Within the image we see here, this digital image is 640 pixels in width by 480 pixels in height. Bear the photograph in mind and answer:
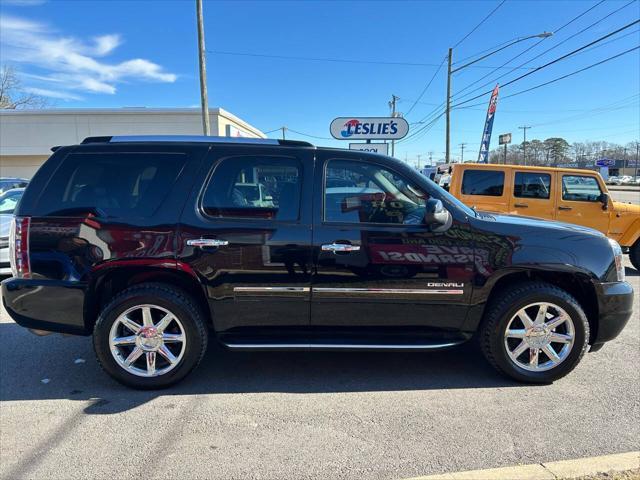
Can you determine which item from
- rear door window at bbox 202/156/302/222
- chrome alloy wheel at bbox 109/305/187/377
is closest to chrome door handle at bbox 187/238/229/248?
rear door window at bbox 202/156/302/222

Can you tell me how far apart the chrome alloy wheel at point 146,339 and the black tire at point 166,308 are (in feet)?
0.11

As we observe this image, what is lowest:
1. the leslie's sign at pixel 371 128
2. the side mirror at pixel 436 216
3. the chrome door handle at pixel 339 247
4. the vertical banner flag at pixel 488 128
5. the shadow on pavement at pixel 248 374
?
the shadow on pavement at pixel 248 374

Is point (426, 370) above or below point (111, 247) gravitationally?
below

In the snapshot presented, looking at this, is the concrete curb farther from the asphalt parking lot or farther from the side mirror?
the side mirror

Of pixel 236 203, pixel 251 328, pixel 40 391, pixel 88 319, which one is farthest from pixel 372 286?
pixel 40 391

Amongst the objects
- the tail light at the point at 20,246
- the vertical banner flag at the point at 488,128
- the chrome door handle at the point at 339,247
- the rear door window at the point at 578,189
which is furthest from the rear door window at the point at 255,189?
the vertical banner flag at the point at 488,128

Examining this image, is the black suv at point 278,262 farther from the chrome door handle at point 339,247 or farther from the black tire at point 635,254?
the black tire at point 635,254

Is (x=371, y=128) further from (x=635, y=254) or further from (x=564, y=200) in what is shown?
(x=635, y=254)

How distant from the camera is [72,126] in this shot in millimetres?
24172

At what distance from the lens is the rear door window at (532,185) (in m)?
7.51

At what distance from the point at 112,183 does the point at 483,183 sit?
21.0 ft

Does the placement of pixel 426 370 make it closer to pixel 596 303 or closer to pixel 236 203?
pixel 596 303

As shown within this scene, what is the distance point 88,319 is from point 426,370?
285 centimetres

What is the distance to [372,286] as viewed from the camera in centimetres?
323
